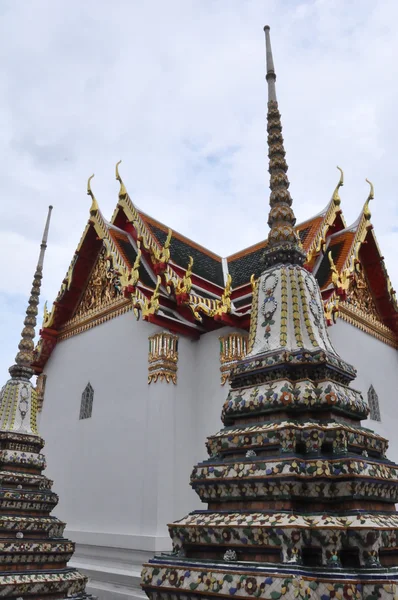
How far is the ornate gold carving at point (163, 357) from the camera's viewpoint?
6.20 m

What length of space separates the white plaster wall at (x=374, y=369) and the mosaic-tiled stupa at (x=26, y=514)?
3783mm

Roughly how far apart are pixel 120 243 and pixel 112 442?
2.82 meters

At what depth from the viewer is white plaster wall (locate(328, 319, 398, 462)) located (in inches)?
269

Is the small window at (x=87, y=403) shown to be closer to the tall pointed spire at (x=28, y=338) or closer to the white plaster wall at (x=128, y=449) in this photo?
the white plaster wall at (x=128, y=449)

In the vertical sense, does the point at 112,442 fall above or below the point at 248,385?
above

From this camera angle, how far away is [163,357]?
6.23m

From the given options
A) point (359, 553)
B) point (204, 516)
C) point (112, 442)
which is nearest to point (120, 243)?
point (112, 442)

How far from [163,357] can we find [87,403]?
71.1 inches

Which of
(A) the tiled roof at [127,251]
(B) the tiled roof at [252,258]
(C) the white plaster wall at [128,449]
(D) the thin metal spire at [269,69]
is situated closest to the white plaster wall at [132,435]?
A: (C) the white plaster wall at [128,449]

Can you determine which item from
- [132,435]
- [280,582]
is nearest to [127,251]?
[132,435]

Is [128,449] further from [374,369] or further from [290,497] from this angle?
[290,497]

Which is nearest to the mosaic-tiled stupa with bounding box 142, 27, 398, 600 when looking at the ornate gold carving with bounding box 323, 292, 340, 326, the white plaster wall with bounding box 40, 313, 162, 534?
the ornate gold carving with bounding box 323, 292, 340, 326

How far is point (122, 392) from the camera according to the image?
6699 mm

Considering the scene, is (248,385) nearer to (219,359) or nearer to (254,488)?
(254,488)
